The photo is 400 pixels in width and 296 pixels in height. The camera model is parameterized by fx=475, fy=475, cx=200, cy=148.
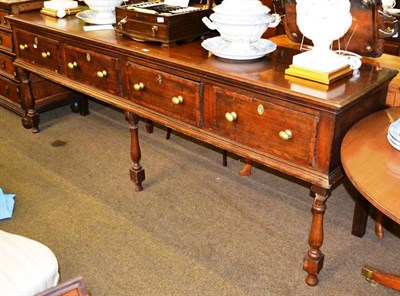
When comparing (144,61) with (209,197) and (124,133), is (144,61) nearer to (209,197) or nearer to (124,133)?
(209,197)

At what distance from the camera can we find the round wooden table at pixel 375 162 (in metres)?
1.23

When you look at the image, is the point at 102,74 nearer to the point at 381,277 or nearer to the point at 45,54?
the point at 45,54

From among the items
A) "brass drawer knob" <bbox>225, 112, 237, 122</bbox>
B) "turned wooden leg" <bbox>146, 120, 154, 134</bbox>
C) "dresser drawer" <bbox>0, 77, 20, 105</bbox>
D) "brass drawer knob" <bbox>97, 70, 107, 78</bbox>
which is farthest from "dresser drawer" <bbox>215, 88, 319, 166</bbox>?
"dresser drawer" <bbox>0, 77, 20, 105</bbox>

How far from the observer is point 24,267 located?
1.35 meters

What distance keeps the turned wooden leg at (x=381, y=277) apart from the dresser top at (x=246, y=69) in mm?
743

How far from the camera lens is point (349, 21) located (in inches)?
66.1

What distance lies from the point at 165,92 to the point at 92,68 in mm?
537

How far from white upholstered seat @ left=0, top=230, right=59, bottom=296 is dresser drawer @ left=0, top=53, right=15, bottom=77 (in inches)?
84.8

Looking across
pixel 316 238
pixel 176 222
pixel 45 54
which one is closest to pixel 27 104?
pixel 45 54

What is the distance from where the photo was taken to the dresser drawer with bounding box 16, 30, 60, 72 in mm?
2633

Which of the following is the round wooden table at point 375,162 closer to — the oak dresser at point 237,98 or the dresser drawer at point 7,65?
the oak dresser at point 237,98

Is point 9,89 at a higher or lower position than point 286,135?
lower

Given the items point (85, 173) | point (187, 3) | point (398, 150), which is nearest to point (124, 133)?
point (85, 173)

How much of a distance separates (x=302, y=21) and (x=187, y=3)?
83 centimetres
